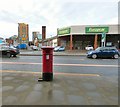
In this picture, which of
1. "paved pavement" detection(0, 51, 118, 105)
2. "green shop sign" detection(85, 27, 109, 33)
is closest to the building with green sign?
"green shop sign" detection(85, 27, 109, 33)

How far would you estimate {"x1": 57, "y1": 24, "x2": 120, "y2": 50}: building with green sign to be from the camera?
35.8 metres

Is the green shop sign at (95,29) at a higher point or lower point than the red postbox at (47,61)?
higher

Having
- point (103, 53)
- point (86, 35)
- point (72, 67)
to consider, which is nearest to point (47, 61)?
point (72, 67)

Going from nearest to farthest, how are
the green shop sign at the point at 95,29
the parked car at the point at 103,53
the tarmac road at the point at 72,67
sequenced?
the tarmac road at the point at 72,67, the parked car at the point at 103,53, the green shop sign at the point at 95,29

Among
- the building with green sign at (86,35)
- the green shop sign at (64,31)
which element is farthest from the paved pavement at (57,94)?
the green shop sign at (64,31)

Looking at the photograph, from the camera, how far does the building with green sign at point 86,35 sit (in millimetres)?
35812

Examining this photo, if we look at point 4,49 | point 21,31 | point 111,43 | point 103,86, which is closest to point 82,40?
point 111,43

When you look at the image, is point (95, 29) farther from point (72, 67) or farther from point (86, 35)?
point (72, 67)

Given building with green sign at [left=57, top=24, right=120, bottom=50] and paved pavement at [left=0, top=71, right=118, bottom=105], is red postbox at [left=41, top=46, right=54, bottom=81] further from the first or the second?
building with green sign at [left=57, top=24, right=120, bottom=50]

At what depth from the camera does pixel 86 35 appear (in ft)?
131

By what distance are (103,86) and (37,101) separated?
261cm

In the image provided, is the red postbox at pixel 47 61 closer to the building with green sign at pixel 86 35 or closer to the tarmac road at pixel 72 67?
the tarmac road at pixel 72 67

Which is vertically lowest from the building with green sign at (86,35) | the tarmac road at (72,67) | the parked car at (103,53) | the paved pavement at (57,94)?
the paved pavement at (57,94)

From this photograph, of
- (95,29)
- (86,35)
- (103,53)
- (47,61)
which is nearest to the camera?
(47,61)
